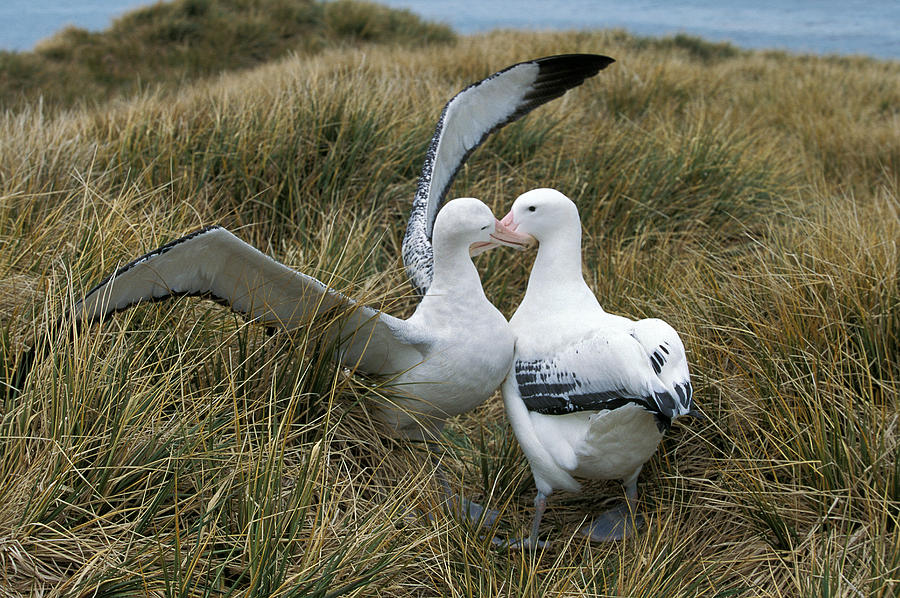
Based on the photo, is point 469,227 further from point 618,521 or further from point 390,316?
point 618,521

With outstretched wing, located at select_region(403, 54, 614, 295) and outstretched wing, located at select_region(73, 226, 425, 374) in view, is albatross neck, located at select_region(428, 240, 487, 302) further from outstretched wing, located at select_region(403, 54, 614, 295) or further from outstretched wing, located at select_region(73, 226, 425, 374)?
outstretched wing, located at select_region(403, 54, 614, 295)

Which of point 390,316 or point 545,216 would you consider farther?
point 545,216

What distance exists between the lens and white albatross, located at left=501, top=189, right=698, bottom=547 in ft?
7.97

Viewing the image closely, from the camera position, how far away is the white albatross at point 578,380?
7.97 ft

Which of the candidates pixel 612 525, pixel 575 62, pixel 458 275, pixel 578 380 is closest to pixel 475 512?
pixel 612 525

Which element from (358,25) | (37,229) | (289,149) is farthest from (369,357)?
(358,25)

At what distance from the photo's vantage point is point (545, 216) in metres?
3.00

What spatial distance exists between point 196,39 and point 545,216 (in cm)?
1320

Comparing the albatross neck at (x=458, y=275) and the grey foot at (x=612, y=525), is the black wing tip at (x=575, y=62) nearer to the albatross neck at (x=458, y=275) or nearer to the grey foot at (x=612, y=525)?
the albatross neck at (x=458, y=275)

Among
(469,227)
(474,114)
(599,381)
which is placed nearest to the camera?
(599,381)

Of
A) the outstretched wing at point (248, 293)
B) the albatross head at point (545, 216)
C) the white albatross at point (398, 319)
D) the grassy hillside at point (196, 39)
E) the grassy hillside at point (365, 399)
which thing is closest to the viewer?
the grassy hillside at point (365, 399)

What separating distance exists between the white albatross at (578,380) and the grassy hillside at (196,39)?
35.7 feet

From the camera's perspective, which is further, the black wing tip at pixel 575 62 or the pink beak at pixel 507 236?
the black wing tip at pixel 575 62

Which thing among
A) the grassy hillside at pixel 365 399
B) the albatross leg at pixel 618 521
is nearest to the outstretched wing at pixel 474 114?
the grassy hillside at pixel 365 399
